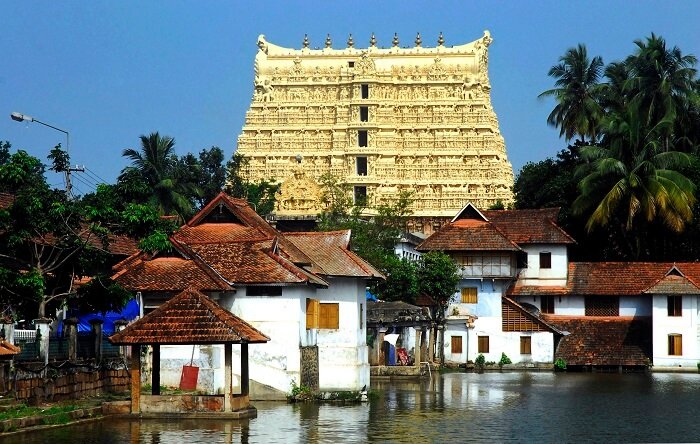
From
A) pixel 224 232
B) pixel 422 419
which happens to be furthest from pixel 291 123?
pixel 422 419

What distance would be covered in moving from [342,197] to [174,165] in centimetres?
2334

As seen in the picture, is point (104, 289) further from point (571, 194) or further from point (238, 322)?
point (571, 194)

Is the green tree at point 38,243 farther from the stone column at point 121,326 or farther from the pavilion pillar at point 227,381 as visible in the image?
the pavilion pillar at point 227,381

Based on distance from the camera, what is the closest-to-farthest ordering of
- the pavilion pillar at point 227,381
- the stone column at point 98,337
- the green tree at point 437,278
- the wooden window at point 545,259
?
the pavilion pillar at point 227,381 < the stone column at point 98,337 < the green tree at point 437,278 < the wooden window at point 545,259

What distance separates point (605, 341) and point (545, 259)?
5984 mm

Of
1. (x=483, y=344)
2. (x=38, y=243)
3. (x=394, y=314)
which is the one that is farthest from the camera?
(x=483, y=344)

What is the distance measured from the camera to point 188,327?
3566cm

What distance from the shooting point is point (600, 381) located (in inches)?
2307

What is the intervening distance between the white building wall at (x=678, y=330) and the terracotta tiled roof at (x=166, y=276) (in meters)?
33.3

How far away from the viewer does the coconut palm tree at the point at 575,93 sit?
279 ft

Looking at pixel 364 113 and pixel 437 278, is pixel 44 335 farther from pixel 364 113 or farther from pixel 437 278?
pixel 364 113

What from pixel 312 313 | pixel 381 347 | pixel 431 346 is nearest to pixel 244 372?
pixel 312 313

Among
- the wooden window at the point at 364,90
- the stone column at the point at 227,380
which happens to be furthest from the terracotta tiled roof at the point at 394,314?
the wooden window at the point at 364,90

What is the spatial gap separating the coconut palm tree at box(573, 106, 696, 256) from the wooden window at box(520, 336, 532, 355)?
8896 millimetres
